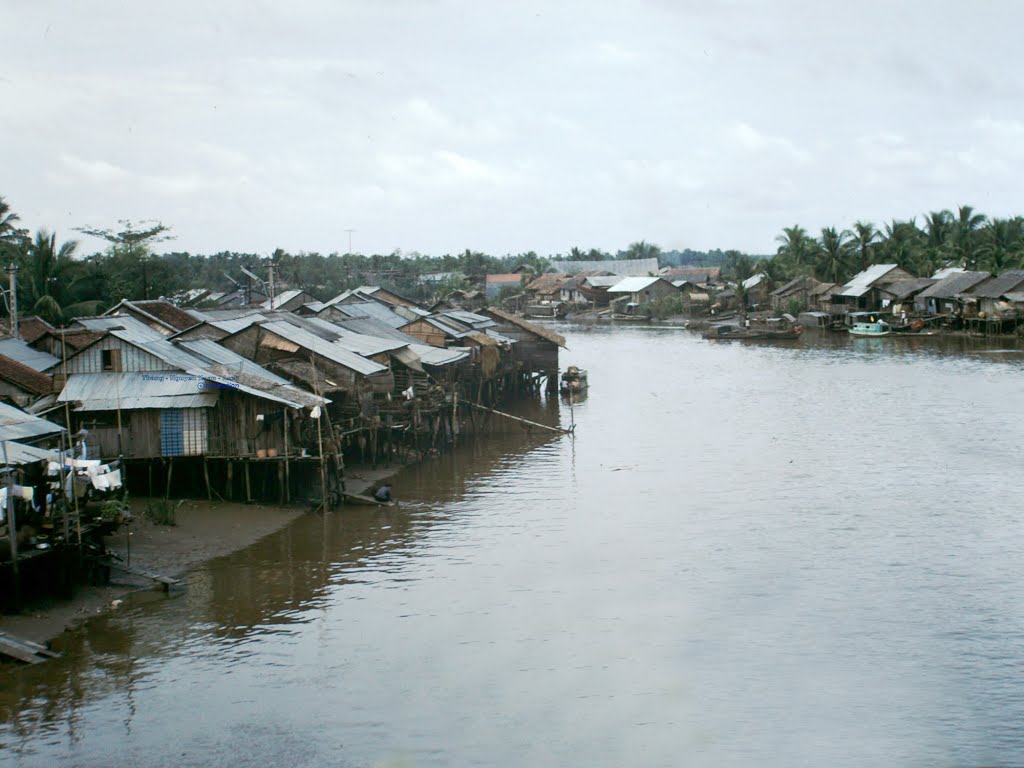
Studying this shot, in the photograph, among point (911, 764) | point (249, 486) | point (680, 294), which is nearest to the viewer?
point (911, 764)

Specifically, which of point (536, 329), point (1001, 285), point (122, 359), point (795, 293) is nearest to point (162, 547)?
point (122, 359)

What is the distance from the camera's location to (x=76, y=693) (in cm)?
1320

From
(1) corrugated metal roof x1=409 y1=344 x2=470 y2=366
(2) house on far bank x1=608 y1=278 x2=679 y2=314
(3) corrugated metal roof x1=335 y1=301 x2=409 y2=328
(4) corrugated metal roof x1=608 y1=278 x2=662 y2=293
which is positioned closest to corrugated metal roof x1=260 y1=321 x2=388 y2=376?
(1) corrugated metal roof x1=409 y1=344 x2=470 y2=366

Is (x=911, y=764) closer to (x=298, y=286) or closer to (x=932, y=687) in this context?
(x=932, y=687)

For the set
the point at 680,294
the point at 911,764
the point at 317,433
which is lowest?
the point at 911,764

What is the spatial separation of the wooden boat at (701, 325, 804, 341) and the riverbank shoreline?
43.7m

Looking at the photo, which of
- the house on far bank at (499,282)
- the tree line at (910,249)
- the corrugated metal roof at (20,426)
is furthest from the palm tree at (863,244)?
the corrugated metal roof at (20,426)

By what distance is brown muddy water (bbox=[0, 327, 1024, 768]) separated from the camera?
40.3 ft

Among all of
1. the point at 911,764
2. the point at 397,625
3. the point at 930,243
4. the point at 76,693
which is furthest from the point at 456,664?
the point at 930,243

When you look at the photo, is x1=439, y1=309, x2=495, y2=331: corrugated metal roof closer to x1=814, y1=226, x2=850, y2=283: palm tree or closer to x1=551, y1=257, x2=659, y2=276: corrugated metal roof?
x1=814, y1=226, x2=850, y2=283: palm tree

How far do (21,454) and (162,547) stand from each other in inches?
170

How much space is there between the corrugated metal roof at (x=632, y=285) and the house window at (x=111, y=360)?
6402 cm

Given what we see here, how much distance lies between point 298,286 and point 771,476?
159 feet

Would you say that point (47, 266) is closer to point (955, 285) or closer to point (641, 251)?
point (955, 285)
